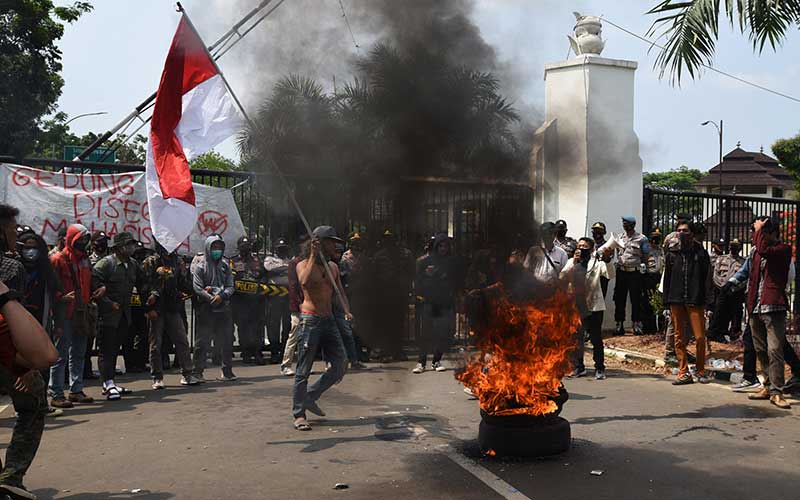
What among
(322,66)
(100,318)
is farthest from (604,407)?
(100,318)

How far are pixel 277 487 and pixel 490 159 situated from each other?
3.61m

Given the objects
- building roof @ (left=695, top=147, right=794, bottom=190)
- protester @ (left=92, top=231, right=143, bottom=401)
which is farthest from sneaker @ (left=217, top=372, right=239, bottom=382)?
building roof @ (left=695, top=147, right=794, bottom=190)

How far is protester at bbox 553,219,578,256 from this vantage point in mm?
10174

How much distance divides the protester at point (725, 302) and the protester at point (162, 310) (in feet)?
25.0

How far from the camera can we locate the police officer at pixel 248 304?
1087 centimetres

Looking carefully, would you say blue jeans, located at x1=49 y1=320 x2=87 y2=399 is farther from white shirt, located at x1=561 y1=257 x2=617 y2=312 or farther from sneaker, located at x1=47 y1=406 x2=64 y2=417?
white shirt, located at x1=561 y1=257 x2=617 y2=312

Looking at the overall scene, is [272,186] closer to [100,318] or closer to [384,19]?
[100,318]

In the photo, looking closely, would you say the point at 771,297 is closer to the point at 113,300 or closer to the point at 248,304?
the point at 248,304

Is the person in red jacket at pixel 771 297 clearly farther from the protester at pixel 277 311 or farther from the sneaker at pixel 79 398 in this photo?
the sneaker at pixel 79 398

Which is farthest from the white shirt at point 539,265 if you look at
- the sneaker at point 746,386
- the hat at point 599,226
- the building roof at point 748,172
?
the building roof at point 748,172

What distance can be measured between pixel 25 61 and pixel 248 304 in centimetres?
1674

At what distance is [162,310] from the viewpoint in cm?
904

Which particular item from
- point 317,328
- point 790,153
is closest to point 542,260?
point 317,328

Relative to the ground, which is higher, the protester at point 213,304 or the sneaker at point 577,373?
the protester at point 213,304
